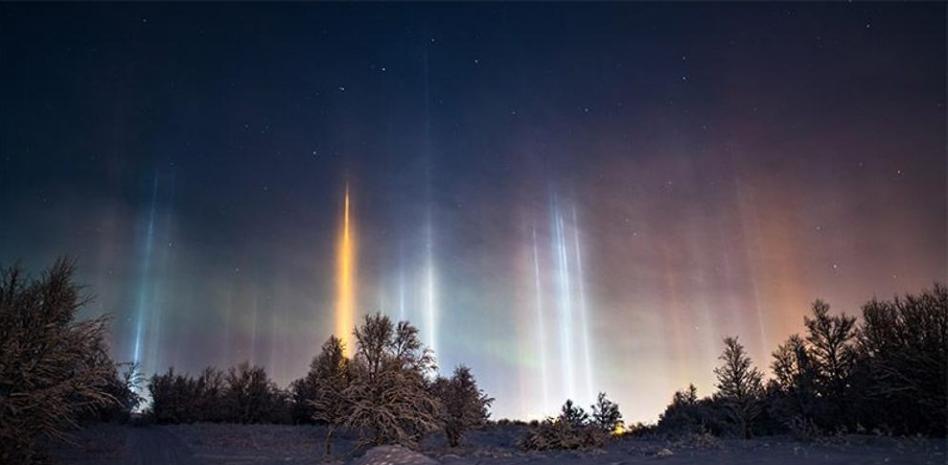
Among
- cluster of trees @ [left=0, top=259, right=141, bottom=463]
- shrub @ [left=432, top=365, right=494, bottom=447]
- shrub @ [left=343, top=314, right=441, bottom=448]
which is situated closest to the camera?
cluster of trees @ [left=0, top=259, right=141, bottom=463]

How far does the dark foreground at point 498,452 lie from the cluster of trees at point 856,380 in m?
5.35

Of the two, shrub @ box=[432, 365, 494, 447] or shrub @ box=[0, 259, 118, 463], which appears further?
shrub @ box=[432, 365, 494, 447]

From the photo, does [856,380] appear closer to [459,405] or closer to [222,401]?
[459,405]

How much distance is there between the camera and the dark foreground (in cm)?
1645

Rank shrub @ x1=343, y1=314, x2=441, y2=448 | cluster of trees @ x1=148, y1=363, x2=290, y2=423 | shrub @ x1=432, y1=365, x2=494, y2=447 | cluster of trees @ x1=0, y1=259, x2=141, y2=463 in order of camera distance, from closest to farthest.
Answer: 1. cluster of trees @ x1=0, y1=259, x2=141, y2=463
2. shrub @ x1=343, y1=314, x2=441, y2=448
3. shrub @ x1=432, y1=365, x2=494, y2=447
4. cluster of trees @ x1=148, y1=363, x2=290, y2=423

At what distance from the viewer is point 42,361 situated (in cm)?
1567

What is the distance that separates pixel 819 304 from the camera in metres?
37.8

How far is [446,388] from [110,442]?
24043mm

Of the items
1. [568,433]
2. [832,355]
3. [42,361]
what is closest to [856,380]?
[832,355]

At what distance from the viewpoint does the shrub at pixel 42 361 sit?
49.0 feet

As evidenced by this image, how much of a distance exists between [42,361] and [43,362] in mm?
157

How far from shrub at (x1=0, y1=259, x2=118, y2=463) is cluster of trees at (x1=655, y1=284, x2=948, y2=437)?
30.1 metres

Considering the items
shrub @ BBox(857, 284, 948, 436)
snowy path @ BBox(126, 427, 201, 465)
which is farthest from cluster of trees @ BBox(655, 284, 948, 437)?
snowy path @ BBox(126, 427, 201, 465)

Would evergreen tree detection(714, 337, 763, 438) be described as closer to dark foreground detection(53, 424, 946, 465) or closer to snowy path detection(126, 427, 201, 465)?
dark foreground detection(53, 424, 946, 465)
